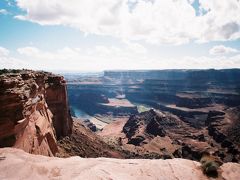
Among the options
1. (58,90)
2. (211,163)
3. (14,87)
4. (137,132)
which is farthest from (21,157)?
(137,132)

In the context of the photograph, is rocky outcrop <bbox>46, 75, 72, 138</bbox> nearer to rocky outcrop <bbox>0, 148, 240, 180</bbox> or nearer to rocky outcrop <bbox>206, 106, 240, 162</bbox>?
rocky outcrop <bbox>0, 148, 240, 180</bbox>

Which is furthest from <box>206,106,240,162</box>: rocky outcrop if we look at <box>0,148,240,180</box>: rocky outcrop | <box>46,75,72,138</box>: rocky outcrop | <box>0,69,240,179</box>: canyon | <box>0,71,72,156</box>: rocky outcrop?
<box>0,148,240,180</box>: rocky outcrop

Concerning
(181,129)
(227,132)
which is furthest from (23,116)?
(181,129)

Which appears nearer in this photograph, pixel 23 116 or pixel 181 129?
pixel 23 116

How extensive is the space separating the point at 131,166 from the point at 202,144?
67.1m

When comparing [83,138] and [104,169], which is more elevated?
[104,169]

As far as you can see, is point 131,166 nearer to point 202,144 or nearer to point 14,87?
point 14,87

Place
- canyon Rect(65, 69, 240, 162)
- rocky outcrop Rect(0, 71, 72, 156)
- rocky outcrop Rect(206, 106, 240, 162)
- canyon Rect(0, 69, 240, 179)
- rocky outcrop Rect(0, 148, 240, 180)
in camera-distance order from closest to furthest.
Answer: rocky outcrop Rect(0, 148, 240, 180) → canyon Rect(0, 69, 240, 179) → rocky outcrop Rect(0, 71, 72, 156) → rocky outcrop Rect(206, 106, 240, 162) → canyon Rect(65, 69, 240, 162)

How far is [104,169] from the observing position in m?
12.0

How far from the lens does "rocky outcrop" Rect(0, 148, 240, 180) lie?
1159 cm

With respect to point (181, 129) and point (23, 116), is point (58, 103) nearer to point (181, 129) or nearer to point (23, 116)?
point (23, 116)

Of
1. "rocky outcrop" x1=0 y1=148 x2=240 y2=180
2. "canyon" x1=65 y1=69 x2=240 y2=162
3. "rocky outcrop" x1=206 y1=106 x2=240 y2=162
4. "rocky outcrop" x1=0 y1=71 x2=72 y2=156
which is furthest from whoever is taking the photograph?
"canyon" x1=65 y1=69 x2=240 y2=162

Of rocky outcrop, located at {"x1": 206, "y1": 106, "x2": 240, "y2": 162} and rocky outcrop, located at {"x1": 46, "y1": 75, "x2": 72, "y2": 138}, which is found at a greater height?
rocky outcrop, located at {"x1": 46, "y1": 75, "x2": 72, "y2": 138}

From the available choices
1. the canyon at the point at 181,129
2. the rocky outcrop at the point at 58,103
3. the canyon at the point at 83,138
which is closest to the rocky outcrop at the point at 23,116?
the canyon at the point at 83,138
